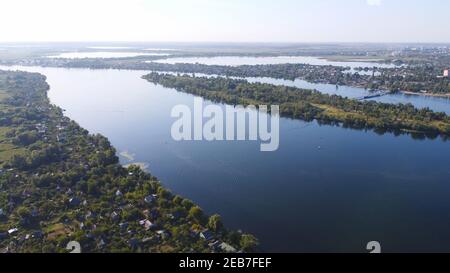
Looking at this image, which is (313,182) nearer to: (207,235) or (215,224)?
(215,224)

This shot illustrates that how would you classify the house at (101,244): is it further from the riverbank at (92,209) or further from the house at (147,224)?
the house at (147,224)

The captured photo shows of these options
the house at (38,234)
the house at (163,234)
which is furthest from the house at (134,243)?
the house at (38,234)

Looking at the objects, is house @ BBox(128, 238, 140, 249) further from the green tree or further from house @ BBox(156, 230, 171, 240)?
the green tree
